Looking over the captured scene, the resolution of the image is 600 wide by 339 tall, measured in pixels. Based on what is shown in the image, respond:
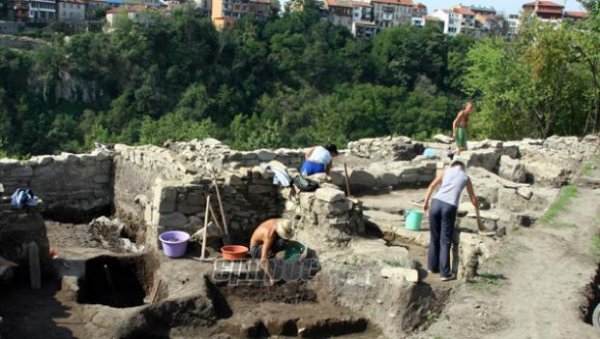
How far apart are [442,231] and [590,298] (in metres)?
1.65

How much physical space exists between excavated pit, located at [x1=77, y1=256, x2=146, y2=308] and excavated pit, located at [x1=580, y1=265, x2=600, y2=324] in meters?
5.48

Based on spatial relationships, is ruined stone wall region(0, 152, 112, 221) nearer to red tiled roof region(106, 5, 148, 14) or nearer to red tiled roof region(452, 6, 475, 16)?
red tiled roof region(106, 5, 148, 14)

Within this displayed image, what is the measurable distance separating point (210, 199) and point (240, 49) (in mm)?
72670

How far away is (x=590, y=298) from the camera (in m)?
6.71

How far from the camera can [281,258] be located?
26.6 feet

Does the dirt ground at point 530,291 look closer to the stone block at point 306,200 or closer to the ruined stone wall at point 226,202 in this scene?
the stone block at point 306,200

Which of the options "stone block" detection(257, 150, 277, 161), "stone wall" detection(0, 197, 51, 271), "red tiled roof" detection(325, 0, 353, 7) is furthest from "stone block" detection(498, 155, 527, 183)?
"red tiled roof" detection(325, 0, 353, 7)

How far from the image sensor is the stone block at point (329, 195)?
8492mm

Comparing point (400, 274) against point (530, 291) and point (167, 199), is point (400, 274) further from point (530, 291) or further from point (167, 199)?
point (167, 199)

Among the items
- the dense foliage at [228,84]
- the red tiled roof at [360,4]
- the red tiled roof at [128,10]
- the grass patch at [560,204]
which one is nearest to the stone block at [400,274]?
the grass patch at [560,204]

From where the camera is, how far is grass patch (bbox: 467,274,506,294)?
6520 millimetres

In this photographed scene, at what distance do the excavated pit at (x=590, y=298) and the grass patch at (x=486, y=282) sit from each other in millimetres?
809

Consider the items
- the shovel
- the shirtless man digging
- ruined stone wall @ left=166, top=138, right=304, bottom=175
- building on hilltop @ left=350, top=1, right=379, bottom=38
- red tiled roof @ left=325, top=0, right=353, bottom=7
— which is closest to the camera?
the shovel

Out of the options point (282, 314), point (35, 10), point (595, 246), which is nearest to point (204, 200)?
point (282, 314)
